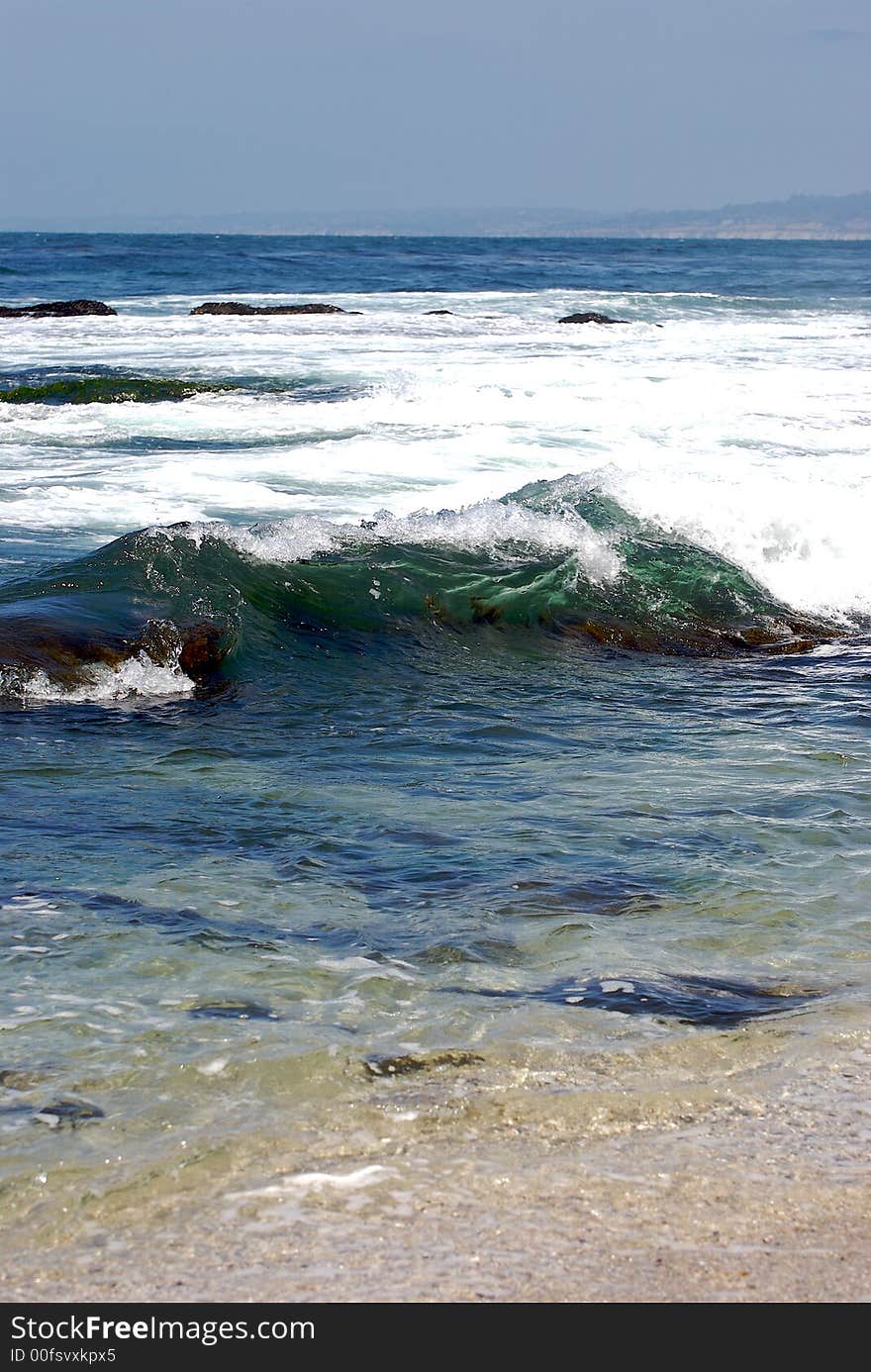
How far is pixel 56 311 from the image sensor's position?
3534cm

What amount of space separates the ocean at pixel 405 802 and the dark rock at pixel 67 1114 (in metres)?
0.01

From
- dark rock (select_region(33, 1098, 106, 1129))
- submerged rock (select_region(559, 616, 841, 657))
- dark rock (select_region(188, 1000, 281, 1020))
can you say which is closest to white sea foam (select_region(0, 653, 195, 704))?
submerged rock (select_region(559, 616, 841, 657))

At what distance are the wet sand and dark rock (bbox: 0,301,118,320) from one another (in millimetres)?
34430

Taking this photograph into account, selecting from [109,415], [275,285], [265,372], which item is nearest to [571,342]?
[265,372]

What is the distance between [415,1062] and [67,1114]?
0.85m

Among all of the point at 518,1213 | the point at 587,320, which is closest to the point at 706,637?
the point at 518,1213

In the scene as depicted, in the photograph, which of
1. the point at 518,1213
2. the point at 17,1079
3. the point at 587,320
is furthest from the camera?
the point at 587,320

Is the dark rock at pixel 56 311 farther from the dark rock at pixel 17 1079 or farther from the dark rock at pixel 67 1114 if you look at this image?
the dark rock at pixel 67 1114

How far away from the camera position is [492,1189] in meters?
2.89

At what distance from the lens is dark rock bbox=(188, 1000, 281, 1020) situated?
3729 millimetres

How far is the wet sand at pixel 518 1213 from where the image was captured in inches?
101

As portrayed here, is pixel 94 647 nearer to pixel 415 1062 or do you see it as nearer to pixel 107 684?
pixel 107 684

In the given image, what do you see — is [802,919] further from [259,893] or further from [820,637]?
[820,637]

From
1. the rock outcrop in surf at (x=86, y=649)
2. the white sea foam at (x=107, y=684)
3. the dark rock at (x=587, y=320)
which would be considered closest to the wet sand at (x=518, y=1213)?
the white sea foam at (x=107, y=684)
